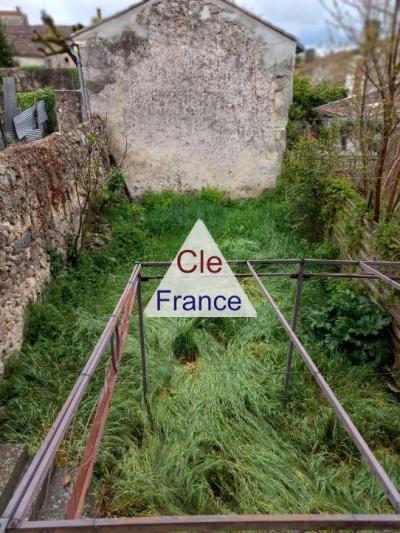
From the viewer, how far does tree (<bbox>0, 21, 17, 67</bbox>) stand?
1642 centimetres

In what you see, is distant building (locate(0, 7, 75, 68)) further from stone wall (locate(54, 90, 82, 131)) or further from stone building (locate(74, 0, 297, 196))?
stone building (locate(74, 0, 297, 196))

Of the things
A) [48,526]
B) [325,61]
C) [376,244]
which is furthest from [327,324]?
[48,526]

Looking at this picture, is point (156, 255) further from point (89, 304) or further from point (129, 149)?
point (129, 149)

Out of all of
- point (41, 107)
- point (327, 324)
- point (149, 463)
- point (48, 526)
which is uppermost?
point (41, 107)

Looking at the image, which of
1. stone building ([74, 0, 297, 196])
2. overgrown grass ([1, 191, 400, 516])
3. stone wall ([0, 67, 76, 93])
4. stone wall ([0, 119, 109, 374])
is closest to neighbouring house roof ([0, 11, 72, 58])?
stone wall ([0, 67, 76, 93])

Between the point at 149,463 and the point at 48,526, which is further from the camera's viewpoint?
the point at 149,463

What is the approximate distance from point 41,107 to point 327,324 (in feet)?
17.7

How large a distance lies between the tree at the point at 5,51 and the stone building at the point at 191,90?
11968 mm

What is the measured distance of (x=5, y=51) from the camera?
56.0ft

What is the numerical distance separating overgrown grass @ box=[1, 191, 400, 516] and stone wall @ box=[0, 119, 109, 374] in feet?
0.93

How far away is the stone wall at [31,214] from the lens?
377 cm

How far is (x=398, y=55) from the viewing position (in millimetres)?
2262

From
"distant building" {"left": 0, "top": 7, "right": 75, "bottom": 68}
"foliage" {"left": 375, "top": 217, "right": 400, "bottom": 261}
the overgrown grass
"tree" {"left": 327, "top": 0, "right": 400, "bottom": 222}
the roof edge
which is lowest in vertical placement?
the overgrown grass

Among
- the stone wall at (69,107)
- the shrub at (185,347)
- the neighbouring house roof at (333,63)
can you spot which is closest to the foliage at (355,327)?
the shrub at (185,347)
